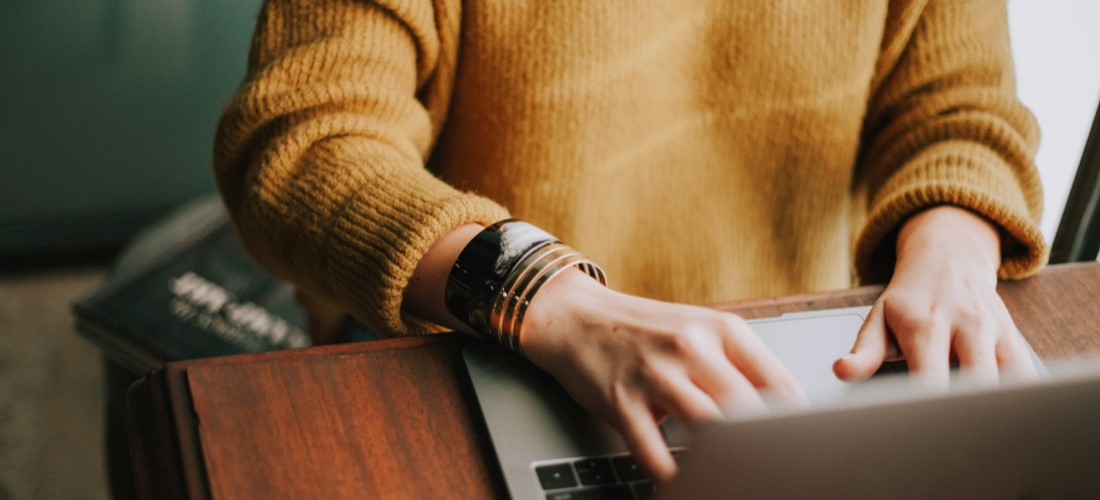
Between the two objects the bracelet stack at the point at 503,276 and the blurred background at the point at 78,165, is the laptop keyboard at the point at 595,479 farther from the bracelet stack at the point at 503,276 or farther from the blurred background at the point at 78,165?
the blurred background at the point at 78,165

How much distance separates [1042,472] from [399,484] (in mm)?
301

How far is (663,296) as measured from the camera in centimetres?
86

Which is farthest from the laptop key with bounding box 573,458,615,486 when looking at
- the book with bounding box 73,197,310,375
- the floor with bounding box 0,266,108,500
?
the floor with bounding box 0,266,108,500

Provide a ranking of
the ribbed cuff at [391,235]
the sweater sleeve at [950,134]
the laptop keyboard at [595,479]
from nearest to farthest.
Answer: the laptop keyboard at [595,479] < the ribbed cuff at [391,235] < the sweater sleeve at [950,134]

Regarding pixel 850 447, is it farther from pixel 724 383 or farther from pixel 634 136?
pixel 634 136

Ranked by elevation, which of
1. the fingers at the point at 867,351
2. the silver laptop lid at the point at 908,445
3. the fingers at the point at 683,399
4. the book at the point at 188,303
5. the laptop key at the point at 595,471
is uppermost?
the silver laptop lid at the point at 908,445

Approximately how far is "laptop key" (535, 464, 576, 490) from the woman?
4 centimetres

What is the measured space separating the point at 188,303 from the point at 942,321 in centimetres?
110

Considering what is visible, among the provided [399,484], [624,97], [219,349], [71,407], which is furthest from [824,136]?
[71,407]

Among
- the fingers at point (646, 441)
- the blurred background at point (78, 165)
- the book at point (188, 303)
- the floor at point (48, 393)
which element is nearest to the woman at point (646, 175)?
the fingers at point (646, 441)

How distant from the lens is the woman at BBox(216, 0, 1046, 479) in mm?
512

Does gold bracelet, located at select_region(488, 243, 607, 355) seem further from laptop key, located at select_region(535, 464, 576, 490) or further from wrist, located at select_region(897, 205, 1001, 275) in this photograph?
wrist, located at select_region(897, 205, 1001, 275)

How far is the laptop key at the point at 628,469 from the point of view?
44cm

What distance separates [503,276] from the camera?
522mm
